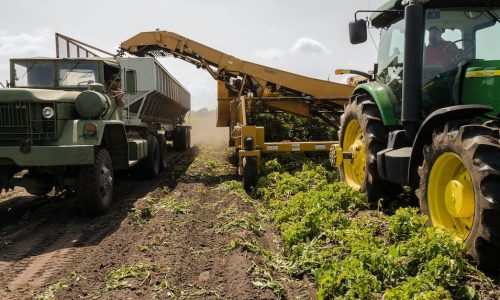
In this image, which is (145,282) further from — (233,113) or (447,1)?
(233,113)

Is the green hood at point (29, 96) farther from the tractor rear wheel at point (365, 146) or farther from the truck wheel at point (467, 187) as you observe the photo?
the truck wheel at point (467, 187)

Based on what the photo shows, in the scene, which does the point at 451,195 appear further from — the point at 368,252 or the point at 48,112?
the point at 48,112

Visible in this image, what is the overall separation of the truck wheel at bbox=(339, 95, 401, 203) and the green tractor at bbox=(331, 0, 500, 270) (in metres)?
0.01

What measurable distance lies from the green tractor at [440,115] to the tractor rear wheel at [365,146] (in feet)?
0.05

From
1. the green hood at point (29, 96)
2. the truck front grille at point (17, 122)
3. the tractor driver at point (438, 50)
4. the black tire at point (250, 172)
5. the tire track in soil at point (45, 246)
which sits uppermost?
the tractor driver at point (438, 50)

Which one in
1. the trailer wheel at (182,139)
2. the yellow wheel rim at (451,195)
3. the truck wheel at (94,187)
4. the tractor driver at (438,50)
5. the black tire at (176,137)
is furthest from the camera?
the trailer wheel at (182,139)

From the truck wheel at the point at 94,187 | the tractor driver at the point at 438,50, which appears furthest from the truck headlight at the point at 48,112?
the tractor driver at the point at 438,50

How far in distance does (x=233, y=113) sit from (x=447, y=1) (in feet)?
22.6

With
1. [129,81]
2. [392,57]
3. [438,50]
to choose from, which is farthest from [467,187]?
[129,81]

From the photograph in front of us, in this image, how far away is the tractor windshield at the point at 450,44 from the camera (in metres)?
4.57

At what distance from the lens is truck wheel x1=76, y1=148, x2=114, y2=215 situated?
6223 millimetres

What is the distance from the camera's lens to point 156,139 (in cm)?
1087

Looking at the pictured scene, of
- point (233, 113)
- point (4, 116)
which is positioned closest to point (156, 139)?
point (233, 113)

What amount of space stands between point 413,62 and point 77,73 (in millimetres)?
5828
